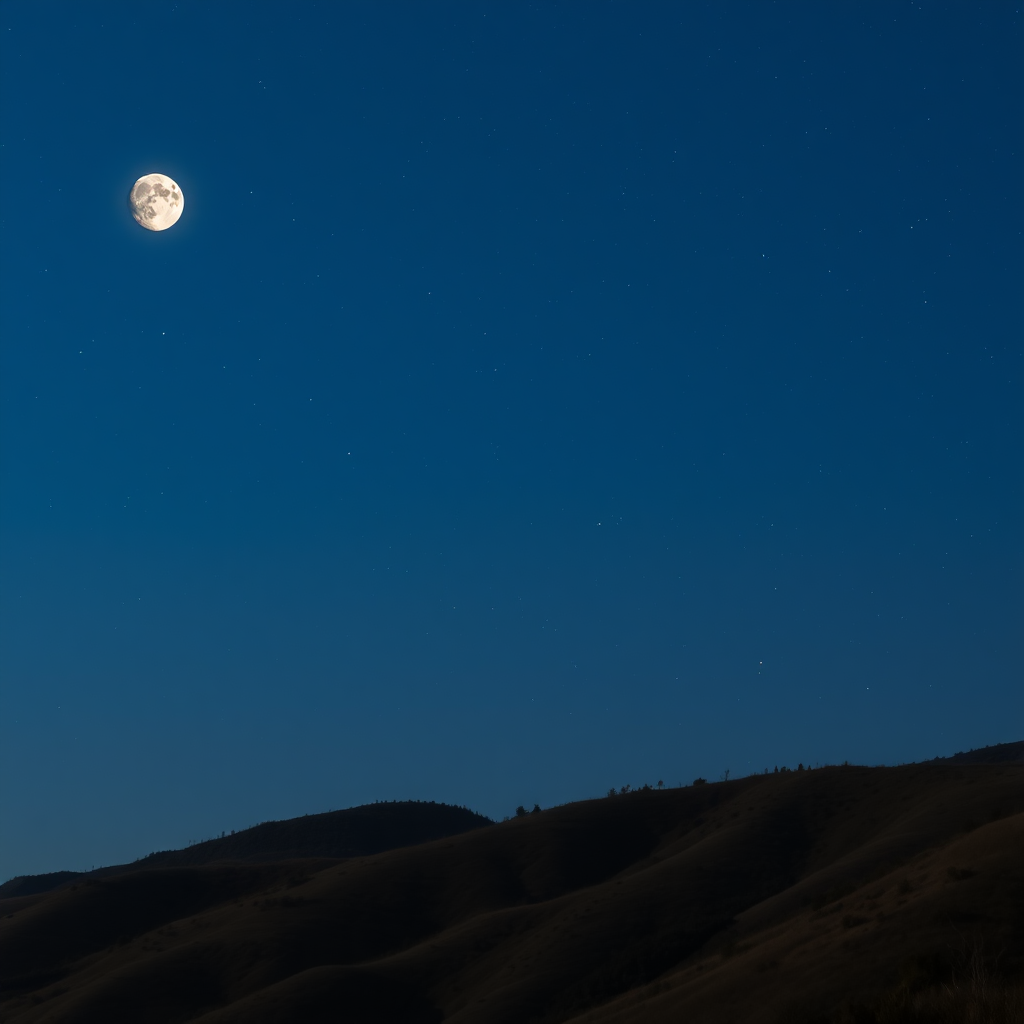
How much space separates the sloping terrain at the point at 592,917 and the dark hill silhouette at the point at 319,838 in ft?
124

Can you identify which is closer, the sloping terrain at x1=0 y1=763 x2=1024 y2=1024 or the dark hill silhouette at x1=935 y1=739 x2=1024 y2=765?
the sloping terrain at x1=0 y1=763 x2=1024 y2=1024

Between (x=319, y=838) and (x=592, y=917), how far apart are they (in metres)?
79.0

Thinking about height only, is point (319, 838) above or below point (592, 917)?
above

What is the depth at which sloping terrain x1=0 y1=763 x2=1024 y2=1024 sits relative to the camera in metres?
34.1

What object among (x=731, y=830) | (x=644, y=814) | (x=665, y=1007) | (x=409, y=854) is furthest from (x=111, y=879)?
(x=665, y=1007)

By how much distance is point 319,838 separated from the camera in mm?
127125

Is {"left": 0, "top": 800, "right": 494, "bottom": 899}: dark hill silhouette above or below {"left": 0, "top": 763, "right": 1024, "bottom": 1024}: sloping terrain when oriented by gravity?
above

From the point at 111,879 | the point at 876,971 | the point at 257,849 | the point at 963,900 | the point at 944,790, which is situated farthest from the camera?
the point at 257,849

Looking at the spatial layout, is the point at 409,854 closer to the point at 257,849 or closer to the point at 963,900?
the point at 963,900

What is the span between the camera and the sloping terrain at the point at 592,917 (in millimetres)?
34094

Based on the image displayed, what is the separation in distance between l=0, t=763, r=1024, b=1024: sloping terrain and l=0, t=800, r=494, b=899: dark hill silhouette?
37890 millimetres

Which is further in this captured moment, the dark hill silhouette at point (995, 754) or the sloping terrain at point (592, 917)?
the dark hill silhouette at point (995, 754)

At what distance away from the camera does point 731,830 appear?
6694cm

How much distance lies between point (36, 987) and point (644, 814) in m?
37.6
